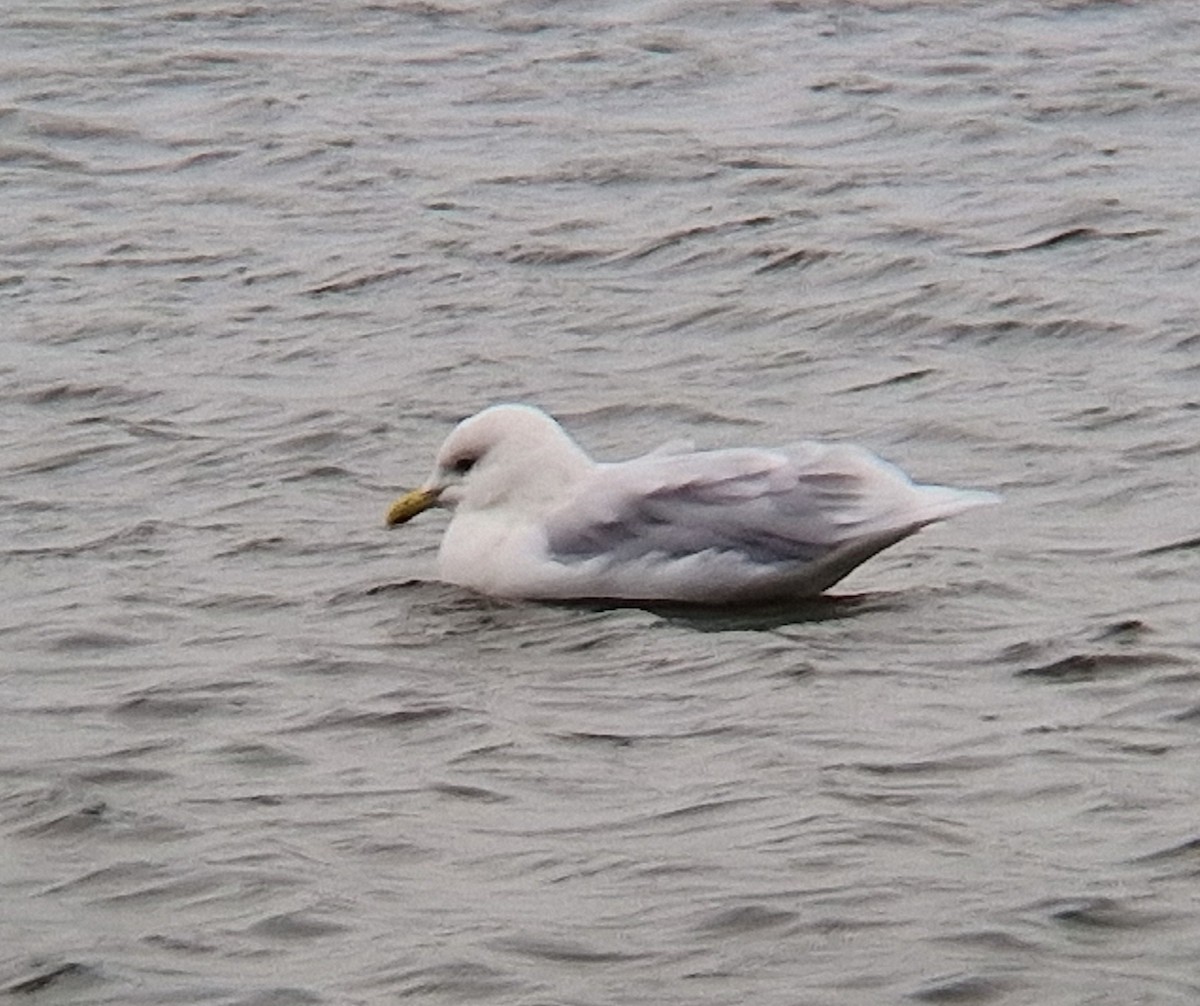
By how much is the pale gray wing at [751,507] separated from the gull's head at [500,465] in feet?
0.67

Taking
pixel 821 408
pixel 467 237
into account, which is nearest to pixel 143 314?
pixel 467 237

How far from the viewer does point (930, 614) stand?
920 centimetres

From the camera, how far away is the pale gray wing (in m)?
9.39

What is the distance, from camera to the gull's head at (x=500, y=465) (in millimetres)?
9969

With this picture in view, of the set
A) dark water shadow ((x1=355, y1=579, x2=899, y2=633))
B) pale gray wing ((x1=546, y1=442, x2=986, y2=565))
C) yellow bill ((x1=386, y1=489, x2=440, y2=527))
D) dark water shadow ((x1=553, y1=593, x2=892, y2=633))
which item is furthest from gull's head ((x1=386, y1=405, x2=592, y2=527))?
dark water shadow ((x1=553, y1=593, x2=892, y2=633))

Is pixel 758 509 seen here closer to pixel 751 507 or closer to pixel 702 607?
pixel 751 507

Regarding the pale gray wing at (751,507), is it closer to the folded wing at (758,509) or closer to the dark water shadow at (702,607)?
the folded wing at (758,509)

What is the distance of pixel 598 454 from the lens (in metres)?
11.2

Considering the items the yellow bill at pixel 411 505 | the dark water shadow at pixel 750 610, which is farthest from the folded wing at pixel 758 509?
the yellow bill at pixel 411 505

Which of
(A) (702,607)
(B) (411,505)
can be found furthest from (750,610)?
(B) (411,505)

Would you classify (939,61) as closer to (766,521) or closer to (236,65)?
(236,65)

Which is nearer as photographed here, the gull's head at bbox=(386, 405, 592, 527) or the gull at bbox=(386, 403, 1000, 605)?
the gull at bbox=(386, 403, 1000, 605)

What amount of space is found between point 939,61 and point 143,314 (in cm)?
519

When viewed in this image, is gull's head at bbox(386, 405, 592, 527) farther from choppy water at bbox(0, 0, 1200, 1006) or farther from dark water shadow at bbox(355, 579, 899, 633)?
dark water shadow at bbox(355, 579, 899, 633)
